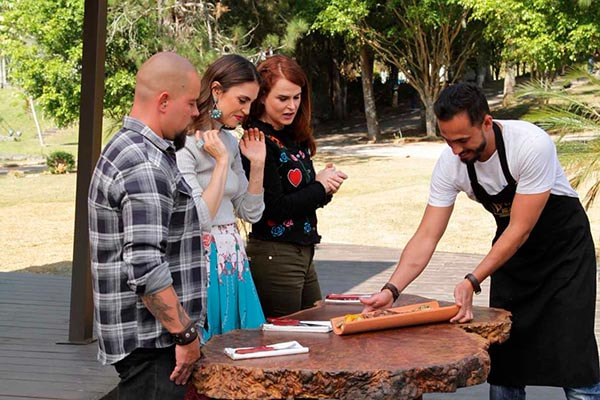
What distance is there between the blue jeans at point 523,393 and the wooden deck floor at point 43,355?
1.95 metres

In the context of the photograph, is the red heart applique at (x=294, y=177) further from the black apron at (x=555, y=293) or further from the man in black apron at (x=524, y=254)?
the black apron at (x=555, y=293)

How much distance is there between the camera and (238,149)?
388 centimetres

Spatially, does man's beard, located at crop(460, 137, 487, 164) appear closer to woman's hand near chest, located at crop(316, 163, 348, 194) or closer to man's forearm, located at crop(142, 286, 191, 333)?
woman's hand near chest, located at crop(316, 163, 348, 194)

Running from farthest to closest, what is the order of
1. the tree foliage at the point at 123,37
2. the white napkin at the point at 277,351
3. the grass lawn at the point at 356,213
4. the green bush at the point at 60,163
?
the green bush at the point at 60,163
the tree foliage at the point at 123,37
the grass lawn at the point at 356,213
the white napkin at the point at 277,351

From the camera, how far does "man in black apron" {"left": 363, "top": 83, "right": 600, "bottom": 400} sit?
364 centimetres

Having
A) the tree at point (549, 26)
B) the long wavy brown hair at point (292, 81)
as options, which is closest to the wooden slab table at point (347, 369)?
the long wavy brown hair at point (292, 81)

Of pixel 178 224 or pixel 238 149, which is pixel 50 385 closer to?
pixel 238 149

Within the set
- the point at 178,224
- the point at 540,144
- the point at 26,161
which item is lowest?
the point at 26,161

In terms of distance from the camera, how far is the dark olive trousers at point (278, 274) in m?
4.00

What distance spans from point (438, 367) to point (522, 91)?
7.12 meters

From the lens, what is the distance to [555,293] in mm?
3861

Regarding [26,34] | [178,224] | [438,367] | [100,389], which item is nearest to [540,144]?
[438,367]

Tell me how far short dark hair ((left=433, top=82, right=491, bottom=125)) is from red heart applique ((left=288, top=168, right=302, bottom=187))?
73 centimetres

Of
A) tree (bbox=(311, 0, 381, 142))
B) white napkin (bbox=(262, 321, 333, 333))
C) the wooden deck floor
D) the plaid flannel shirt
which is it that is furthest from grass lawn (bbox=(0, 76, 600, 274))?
the plaid flannel shirt
